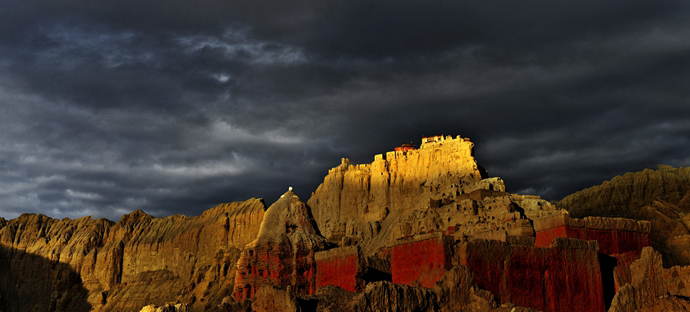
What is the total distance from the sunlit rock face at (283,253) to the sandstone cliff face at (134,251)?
1566 inches

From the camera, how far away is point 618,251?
33469 millimetres

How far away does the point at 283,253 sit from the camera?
145 feet

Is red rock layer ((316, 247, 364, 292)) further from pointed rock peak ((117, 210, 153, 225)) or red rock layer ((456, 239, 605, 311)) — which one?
pointed rock peak ((117, 210, 153, 225))

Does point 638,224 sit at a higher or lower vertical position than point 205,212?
lower

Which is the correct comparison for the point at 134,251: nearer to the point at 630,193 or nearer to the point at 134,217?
the point at 134,217

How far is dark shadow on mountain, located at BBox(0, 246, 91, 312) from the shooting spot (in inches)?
3782

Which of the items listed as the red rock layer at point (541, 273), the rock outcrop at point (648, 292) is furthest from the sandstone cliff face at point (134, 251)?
the rock outcrop at point (648, 292)

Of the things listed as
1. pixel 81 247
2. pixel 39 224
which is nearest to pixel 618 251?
pixel 81 247

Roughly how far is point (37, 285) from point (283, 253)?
6982 centimetres

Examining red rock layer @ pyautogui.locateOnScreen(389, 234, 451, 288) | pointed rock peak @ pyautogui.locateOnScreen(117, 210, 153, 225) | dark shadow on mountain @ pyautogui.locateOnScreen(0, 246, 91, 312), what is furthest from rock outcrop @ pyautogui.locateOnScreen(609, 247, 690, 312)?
pointed rock peak @ pyautogui.locateOnScreen(117, 210, 153, 225)

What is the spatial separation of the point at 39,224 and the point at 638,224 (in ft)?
318

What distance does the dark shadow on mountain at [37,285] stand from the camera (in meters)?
96.1

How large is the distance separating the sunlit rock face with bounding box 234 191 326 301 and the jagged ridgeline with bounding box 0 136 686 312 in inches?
3.6

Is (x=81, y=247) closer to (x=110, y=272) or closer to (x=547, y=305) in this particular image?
(x=110, y=272)
